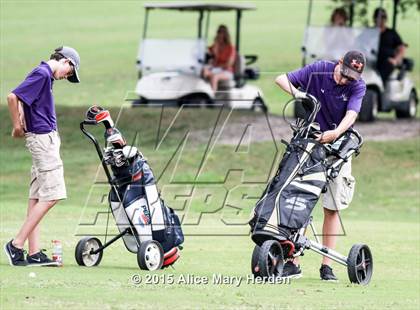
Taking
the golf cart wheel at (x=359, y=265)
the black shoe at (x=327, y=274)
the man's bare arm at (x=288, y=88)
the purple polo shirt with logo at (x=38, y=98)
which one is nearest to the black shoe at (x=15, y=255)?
the purple polo shirt with logo at (x=38, y=98)

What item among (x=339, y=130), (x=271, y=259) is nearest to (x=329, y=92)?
(x=339, y=130)

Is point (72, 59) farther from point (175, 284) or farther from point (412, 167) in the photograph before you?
point (412, 167)

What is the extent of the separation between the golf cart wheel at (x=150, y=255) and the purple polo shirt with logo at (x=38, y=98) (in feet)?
4.42

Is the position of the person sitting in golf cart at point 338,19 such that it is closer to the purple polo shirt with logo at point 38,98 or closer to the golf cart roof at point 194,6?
the golf cart roof at point 194,6

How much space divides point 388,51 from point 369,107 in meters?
1.57

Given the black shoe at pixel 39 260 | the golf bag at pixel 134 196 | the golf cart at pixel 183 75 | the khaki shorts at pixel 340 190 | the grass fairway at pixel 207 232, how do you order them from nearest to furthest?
the grass fairway at pixel 207 232, the black shoe at pixel 39 260, the golf bag at pixel 134 196, the khaki shorts at pixel 340 190, the golf cart at pixel 183 75

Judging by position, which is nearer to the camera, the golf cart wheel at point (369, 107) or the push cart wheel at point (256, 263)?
the push cart wheel at point (256, 263)

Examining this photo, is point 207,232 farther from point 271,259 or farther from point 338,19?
point 338,19

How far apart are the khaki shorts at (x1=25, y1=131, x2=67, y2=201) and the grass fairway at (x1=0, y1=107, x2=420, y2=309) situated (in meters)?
0.72

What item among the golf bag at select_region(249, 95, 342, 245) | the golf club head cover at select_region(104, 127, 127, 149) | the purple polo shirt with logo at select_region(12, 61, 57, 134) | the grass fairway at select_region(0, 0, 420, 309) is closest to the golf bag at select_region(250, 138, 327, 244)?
the golf bag at select_region(249, 95, 342, 245)

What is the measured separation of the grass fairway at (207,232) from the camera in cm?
938

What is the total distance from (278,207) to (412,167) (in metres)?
15.7

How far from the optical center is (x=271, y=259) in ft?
34.3

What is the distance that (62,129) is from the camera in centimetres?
2911
